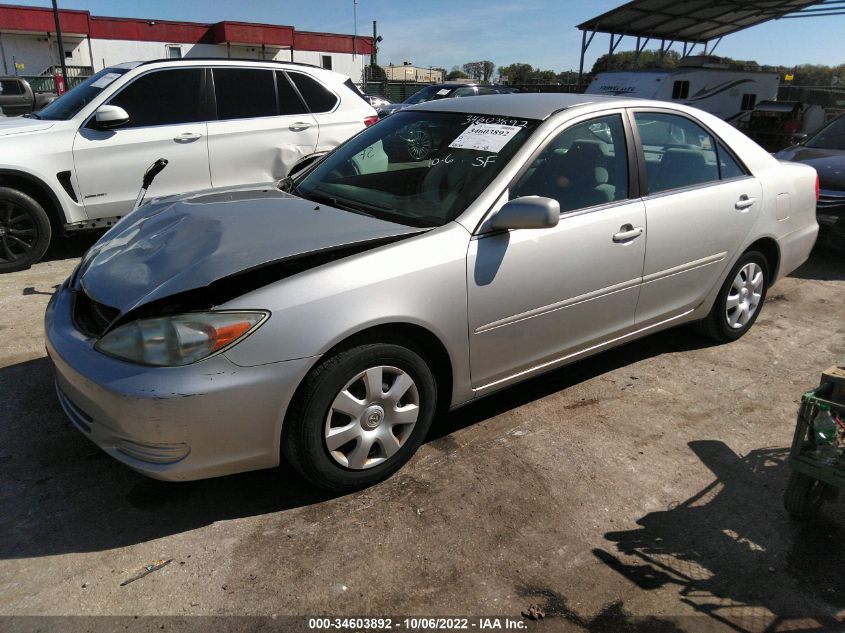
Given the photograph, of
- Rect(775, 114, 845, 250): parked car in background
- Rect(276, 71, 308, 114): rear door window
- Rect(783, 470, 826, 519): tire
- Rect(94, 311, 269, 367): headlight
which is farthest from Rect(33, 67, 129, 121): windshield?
Rect(775, 114, 845, 250): parked car in background

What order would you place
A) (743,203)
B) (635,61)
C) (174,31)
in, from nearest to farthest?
(743,203) < (635,61) < (174,31)

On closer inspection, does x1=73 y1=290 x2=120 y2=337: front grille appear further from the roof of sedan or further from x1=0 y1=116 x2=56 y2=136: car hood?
x1=0 y1=116 x2=56 y2=136: car hood

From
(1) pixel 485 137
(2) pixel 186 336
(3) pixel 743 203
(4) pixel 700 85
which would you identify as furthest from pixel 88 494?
(4) pixel 700 85

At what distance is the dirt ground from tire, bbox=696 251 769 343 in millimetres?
759

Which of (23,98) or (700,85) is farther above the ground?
(700,85)

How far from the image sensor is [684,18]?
2094 centimetres

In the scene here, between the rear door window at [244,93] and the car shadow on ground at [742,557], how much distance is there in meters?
5.39

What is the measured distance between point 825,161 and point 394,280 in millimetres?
6412

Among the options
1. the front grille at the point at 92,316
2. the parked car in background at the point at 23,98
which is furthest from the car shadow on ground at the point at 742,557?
the parked car in background at the point at 23,98

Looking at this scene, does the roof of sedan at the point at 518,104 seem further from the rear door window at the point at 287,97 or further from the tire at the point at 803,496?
the rear door window at the point at 287,97

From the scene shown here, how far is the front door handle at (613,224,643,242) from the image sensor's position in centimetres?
337

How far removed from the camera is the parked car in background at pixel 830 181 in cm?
634

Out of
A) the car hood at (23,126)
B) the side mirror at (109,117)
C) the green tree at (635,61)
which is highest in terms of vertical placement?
the green tree at (635,61)

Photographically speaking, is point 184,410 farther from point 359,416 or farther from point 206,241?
point 206,241
